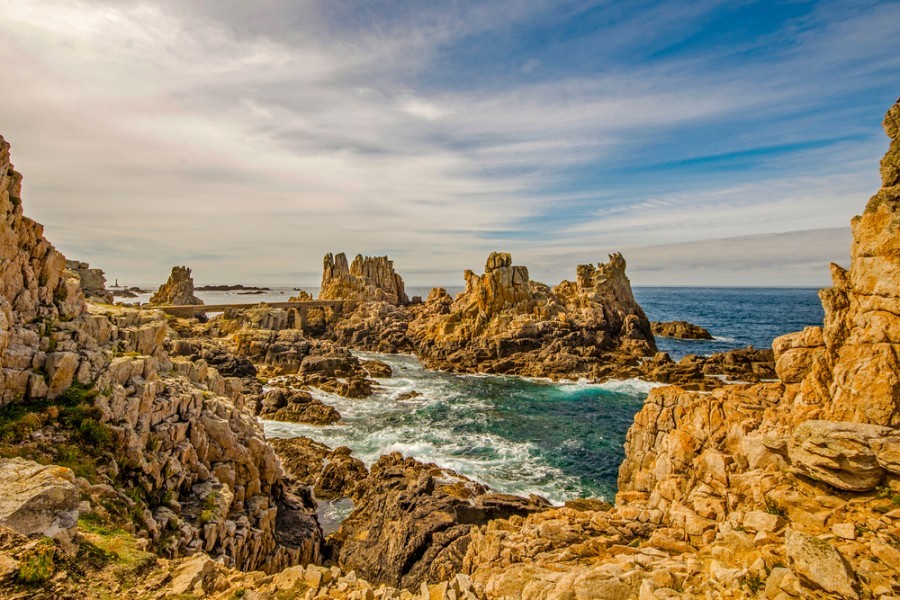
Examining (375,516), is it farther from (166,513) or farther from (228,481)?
(166,513)

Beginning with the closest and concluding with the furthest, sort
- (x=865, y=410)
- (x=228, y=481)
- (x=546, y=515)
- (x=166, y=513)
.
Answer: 1. (x=865, y=410)
2. (x=166, y=513)
3. (x=228, y=481)
4. (x=546, y=515)

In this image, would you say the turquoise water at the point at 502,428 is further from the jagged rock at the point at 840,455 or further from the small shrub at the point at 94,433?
the small shrub at the point at 94,433

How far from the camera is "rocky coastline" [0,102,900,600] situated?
779cm

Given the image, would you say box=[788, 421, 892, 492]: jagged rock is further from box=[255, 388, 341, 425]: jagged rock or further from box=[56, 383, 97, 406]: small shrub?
box=[255, 388, 341, 425]: jagged rock

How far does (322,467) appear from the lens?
24.8 m

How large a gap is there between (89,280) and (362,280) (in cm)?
6130

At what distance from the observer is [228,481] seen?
46.0ft

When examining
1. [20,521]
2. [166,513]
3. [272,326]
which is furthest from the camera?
[272,326]

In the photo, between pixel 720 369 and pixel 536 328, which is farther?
pixel 536 328

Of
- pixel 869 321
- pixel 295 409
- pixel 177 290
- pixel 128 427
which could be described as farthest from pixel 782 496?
pixel 177 290

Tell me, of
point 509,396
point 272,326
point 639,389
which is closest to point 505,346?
point 509,396

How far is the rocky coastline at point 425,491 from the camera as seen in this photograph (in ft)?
25.5

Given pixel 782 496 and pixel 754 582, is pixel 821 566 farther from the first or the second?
pixel 782 496

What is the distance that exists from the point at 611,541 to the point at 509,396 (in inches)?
1288
